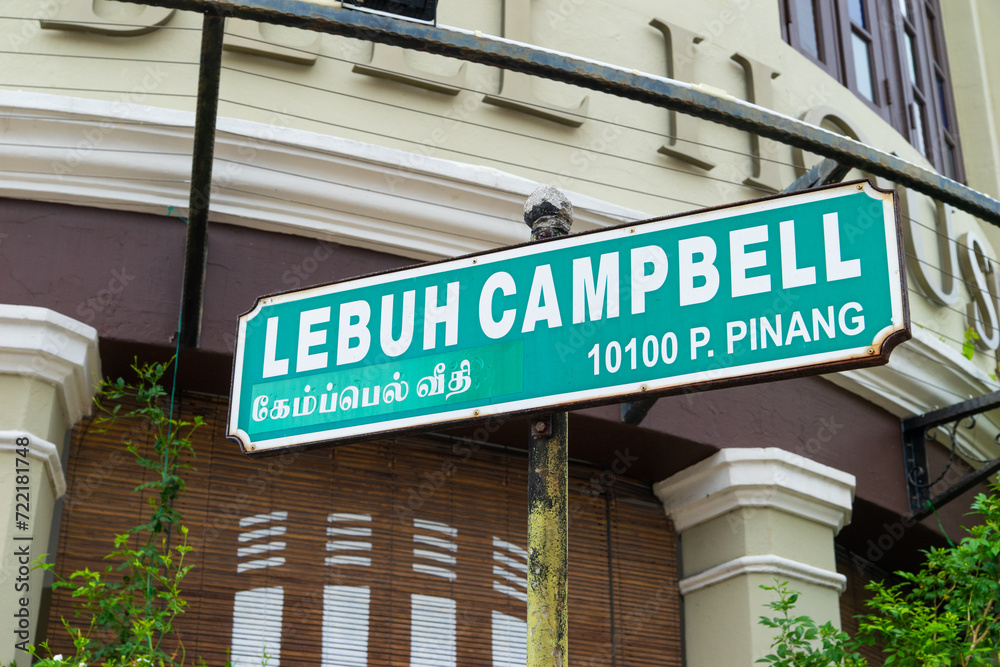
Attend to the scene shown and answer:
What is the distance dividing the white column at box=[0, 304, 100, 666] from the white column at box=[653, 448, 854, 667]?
278 cm

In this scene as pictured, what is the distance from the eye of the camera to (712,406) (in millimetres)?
5836

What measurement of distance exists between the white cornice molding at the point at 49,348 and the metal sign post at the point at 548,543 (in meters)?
2.51

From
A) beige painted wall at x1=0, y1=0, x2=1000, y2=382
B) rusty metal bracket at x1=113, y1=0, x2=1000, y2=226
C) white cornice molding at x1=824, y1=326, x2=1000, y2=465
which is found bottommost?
rusty metal bracket at x1=113, y1=0, x2=1000, y2=226

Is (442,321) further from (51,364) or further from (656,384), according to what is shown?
(51,364)

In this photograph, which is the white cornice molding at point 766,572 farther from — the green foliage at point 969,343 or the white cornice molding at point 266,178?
the green foliage at point 969,343

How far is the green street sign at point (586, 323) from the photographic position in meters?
2.64

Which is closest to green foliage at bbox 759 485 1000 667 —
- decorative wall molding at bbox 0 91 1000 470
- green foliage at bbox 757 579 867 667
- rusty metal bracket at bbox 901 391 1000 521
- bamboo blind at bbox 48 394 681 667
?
green foliage at bbox 757 579 867 667

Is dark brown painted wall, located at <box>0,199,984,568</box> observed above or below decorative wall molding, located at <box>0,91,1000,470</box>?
below

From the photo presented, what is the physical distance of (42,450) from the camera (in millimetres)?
4438

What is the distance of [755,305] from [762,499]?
3152 millimetres

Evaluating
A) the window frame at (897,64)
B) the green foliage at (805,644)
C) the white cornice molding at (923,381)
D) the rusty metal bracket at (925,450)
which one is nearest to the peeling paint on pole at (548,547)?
the green foliage at (805,644)

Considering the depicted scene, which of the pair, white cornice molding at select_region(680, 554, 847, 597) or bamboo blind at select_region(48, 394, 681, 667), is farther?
white cornice molding at select_region(680, 554, 847, 597)

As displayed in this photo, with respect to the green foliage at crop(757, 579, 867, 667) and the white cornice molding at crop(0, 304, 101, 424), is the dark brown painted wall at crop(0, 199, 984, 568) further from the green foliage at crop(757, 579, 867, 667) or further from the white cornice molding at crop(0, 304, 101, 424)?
the green foliage at crop(757, 579, 867, 667)

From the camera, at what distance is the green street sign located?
2.64m
